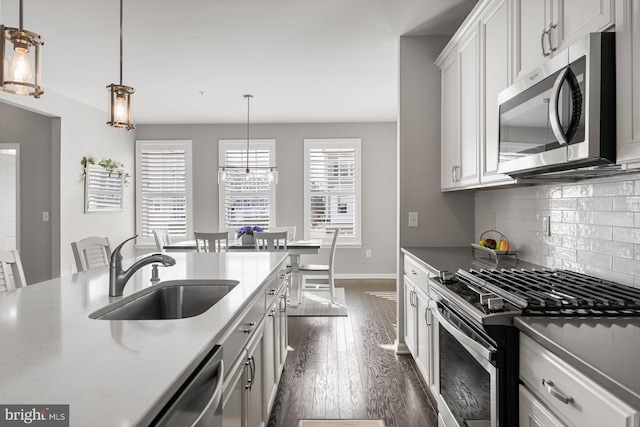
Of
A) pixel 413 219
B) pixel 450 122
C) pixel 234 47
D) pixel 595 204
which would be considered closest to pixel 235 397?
pixel 595 204

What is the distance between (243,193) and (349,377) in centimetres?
463

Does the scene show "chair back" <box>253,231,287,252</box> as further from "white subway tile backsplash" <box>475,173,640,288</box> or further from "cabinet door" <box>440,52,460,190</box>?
"white subway tile backsplash" <box>475,173,640,288</box>

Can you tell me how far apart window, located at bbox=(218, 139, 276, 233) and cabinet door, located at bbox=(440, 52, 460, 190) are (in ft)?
13.5

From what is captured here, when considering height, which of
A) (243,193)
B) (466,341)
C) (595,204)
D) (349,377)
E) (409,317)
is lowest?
Result: (349,377)

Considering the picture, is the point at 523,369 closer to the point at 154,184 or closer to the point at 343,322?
the point at 343,322

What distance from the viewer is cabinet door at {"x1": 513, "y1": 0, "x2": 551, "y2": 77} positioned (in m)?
1.81

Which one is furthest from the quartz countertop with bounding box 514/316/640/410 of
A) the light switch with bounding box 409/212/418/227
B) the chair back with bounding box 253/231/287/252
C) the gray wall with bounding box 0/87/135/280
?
the gray wall with bounding box 0/87/135/280

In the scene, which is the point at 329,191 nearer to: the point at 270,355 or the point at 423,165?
the point at 423,165

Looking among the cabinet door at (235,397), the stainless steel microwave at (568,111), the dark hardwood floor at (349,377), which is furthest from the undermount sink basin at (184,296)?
the stainless steel microwave at (568,111)

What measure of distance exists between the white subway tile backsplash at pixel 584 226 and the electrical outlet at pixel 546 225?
0.08 feet

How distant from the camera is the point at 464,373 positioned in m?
1.73

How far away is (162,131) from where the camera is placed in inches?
283

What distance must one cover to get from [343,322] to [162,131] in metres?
4.78

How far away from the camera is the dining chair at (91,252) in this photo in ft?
9.01
